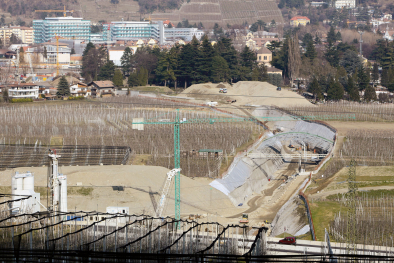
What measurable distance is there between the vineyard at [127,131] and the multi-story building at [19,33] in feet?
297

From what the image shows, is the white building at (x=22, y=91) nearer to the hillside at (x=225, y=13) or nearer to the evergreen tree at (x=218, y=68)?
the evergreen tree at (x=218, y=68)

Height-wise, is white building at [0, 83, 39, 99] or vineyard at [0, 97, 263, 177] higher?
white building at [0, 83, 39, 99]

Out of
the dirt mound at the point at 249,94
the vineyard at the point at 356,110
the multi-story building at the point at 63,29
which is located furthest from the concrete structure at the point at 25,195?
the multi-story building at the point at 63,29

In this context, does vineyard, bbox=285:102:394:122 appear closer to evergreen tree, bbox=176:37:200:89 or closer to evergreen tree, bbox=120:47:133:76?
evergreen tree, bbox=176:37:200:89

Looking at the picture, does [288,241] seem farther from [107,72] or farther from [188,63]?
[107,72]

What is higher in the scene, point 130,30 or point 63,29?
point 63,29

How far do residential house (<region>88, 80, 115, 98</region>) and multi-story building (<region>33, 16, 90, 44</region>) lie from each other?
7082cm

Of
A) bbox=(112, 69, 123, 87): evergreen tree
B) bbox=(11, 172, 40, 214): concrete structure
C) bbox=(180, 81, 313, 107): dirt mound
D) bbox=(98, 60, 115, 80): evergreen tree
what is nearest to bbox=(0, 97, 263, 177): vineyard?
bbox=(180, 81, 313, 107): dirt mound

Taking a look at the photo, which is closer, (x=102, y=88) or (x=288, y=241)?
(x=288, y=241)

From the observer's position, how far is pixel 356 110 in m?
63.4

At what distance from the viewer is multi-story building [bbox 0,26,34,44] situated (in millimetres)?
147125

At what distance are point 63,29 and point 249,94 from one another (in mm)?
84144

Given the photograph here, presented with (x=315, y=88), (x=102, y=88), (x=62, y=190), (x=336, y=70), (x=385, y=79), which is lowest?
(x=62, y=190)

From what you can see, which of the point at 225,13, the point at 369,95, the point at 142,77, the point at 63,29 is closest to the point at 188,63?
the point at 142,77
